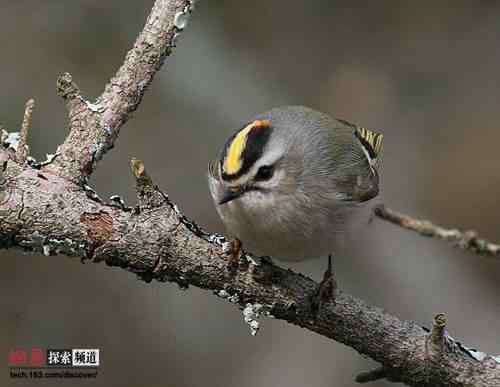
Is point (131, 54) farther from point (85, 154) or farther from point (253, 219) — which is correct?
point (253, 219)

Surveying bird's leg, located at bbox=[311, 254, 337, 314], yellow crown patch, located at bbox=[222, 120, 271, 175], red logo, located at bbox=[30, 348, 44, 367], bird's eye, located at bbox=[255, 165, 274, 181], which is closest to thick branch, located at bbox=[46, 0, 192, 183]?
yellow crown patch, located at bbox=[222, 120, 271, 175]

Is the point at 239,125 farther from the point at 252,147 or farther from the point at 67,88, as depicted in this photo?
the point at 67,88

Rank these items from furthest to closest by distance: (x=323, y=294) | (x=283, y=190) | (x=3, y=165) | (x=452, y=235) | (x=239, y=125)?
(x=239, y=125), (x=283, y=190), (x=323, y=294), (x=3, y=165), (x=452, y=235)

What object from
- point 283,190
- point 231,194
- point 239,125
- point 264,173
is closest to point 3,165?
point 231,194

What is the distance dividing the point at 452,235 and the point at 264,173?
1.16m

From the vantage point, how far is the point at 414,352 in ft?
8.54

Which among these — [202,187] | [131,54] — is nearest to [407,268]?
[202,187]

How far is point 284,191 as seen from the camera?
2.85 meters

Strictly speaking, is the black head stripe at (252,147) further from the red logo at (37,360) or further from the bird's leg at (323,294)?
the red logo at (37,360)

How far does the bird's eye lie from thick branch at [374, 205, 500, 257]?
901 millimetres

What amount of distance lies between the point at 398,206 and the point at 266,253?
12.0ft

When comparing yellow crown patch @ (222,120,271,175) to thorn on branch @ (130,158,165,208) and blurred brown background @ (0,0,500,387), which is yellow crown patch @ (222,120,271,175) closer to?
thorn on branch @ (130,158,165,208)

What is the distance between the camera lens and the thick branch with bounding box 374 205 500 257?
1.70m

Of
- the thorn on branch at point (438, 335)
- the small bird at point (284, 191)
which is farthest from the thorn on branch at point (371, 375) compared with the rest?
the small bird at point (284, 191)
